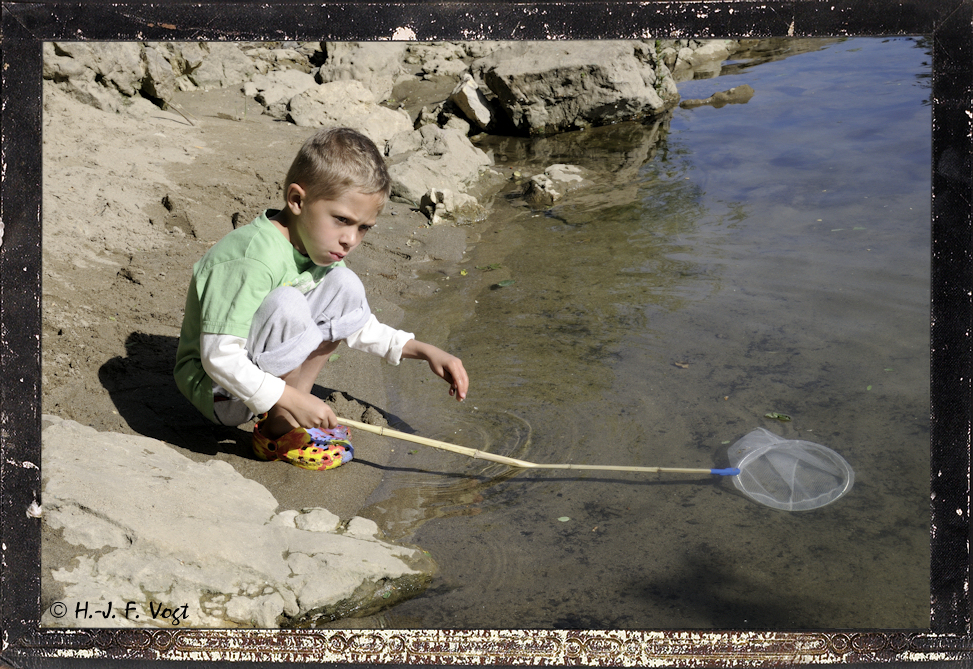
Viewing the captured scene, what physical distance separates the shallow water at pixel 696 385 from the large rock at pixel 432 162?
51 cm

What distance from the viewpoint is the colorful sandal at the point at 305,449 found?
109 inches

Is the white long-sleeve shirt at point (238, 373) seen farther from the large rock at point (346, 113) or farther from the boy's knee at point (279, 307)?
the large rock at point (346, 113)

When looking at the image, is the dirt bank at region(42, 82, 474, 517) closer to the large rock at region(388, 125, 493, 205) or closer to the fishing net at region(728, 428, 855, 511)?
the large rock at region(388, 125, 493, 205)

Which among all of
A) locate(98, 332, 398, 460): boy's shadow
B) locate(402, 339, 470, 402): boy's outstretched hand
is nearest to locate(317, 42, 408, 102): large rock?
locate(98, 332, 398, 460): boy's shadow

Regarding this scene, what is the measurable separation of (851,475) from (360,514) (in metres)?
1.74

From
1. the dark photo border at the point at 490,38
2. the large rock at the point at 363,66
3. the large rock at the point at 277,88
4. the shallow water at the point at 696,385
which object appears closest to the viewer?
the dark photo border at the point at 490,38

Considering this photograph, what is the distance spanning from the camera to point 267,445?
2766mm

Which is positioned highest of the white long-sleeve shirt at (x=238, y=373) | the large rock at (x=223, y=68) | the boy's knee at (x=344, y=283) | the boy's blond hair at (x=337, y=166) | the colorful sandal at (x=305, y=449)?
the large rock at (x=223, y=68)

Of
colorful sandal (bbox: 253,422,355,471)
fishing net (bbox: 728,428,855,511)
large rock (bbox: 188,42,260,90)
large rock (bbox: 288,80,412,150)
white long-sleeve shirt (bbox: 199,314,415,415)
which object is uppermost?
large rock (bbox: 188,42,260,90)

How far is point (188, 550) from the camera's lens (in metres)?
2.04

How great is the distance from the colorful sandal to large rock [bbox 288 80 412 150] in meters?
4.04

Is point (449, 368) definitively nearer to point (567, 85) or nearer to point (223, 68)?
point (567, 85)

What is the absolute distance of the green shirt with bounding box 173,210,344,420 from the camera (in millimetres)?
2393

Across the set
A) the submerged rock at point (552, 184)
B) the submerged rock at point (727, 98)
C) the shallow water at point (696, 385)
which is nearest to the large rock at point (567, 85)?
the submerged rock at point (727, 98)
